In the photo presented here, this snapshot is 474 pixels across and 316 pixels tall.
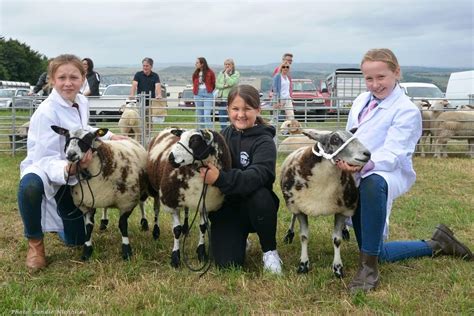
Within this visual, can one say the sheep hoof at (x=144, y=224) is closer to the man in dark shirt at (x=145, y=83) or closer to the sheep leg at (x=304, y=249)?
the sheep leg at (x=304, y=249)

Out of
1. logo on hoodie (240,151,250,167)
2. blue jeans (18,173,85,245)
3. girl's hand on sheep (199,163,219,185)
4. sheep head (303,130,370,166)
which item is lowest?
blue jeans (18,173,85,245)

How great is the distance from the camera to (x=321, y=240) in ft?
16.0

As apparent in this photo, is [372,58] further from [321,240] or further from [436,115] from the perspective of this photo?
[436,115]

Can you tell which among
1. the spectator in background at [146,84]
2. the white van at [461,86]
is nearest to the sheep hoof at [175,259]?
the spectator in background at [146,84]

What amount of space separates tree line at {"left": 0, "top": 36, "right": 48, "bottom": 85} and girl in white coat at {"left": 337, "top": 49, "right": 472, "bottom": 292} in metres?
67.1

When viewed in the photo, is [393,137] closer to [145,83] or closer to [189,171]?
[189,171]

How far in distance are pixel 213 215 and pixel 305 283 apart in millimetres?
980

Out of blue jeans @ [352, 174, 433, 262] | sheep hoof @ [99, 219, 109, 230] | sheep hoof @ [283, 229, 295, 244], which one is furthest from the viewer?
sheep hoof @ [99, 219, 109, 230]

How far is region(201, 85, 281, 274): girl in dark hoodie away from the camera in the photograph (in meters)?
3.79

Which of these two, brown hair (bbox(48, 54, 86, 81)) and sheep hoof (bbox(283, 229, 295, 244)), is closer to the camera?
brown hair (bbox(48, 54, 86, 81))

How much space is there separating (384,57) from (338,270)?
5.43ft

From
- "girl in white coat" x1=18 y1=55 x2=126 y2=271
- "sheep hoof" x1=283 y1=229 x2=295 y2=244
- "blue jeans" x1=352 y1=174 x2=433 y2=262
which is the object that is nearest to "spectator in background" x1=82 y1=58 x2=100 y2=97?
"girl in white coat" x1=18 y1=55 x2=126 y2=271

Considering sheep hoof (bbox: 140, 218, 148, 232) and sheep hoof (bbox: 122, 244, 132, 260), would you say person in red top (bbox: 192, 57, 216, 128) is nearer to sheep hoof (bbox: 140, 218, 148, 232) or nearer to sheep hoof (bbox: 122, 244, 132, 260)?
sheep hoof (bbox: 140, 218, 148, 232)

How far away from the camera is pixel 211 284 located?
3.70 meters
